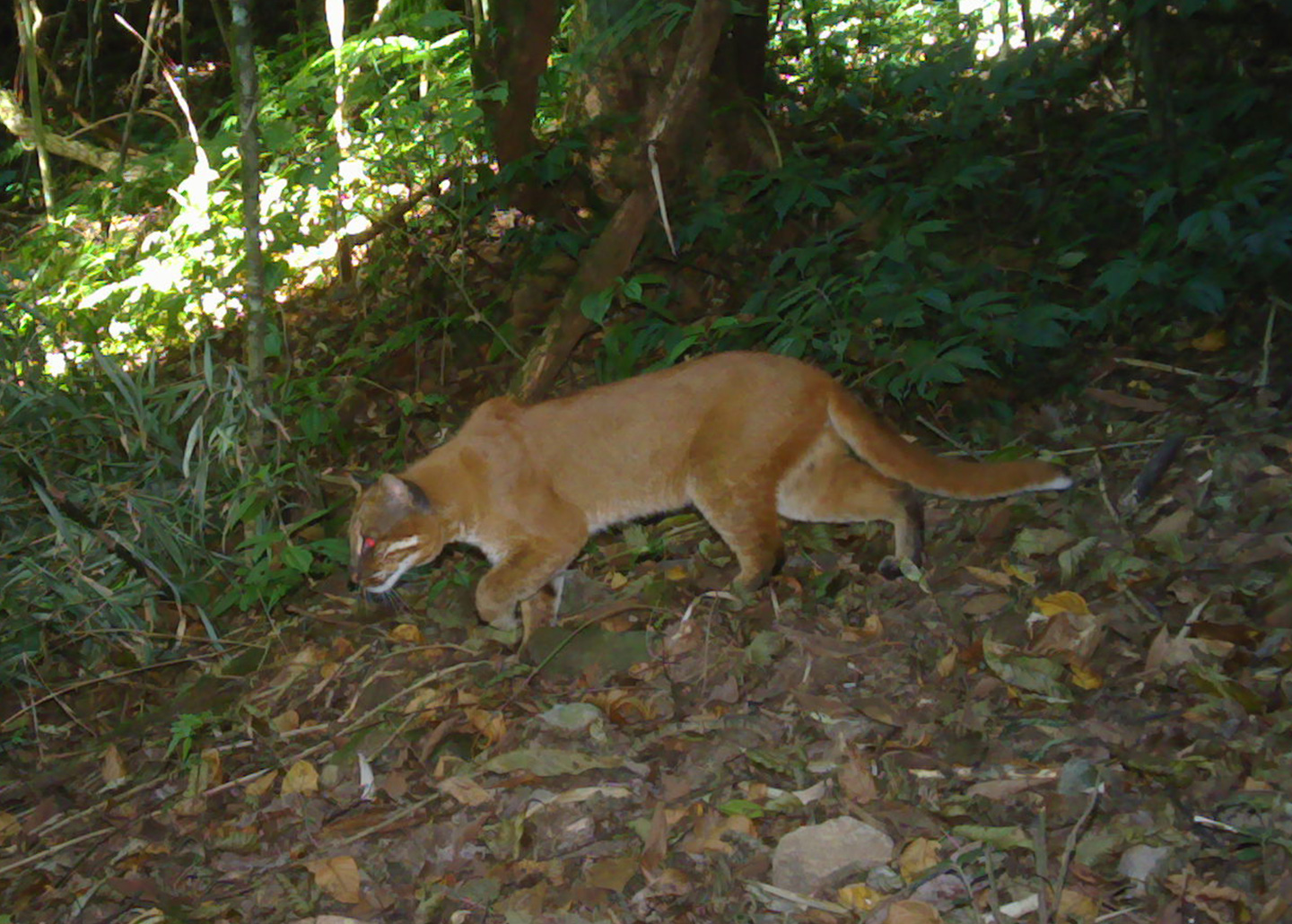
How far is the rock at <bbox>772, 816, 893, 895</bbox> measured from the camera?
344 cm

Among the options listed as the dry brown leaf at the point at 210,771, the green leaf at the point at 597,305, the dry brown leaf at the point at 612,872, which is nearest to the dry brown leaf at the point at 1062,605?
the dry brown leaf at the point at 612,872

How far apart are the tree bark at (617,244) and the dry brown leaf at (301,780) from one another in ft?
8.09

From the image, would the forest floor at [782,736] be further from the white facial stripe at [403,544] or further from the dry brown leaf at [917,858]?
the white facial stripe at [403,544]

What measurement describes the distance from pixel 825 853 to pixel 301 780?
2047 millimetres

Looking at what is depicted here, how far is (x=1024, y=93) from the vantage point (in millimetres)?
5777

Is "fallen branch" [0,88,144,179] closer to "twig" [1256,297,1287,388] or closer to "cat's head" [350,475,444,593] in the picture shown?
"cat's head" [350,475,444,593]

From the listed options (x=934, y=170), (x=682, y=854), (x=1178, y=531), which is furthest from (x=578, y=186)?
(x=682, y=854)

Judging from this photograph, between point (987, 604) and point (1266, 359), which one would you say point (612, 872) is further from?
point (1266, 359)

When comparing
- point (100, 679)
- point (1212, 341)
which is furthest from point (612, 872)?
point (1212, 341)

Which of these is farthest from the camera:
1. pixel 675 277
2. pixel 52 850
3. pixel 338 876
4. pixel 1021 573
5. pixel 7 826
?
pixel 675 277

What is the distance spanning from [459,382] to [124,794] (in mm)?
3236

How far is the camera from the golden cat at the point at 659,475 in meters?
5.02

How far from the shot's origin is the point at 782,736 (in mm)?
4082

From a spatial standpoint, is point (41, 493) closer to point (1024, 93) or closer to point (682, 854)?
point (682, 854)
